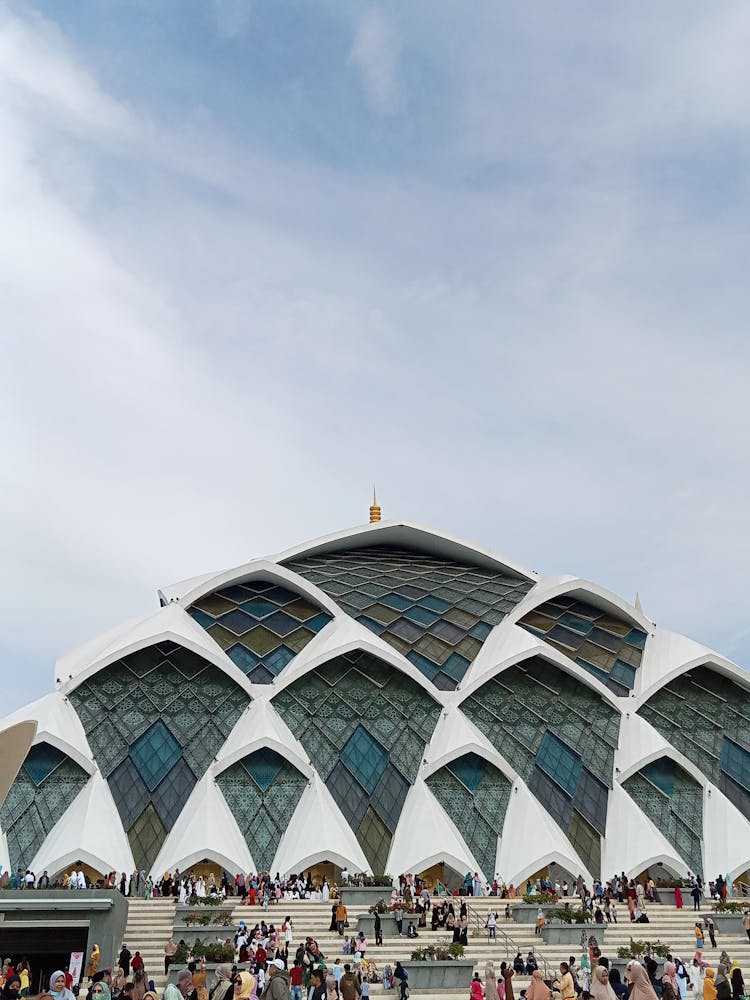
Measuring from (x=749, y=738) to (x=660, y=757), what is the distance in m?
5.44

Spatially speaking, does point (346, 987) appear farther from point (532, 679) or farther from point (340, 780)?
point (532, 679)

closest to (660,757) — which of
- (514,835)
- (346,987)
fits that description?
(514,835)

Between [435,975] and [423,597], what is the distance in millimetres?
24218

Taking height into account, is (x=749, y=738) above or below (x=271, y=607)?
below

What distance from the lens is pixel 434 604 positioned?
39.3 m

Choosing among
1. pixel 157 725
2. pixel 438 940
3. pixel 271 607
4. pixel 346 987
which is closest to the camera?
pixel 346 987

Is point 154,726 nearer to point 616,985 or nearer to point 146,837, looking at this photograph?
point 146,837

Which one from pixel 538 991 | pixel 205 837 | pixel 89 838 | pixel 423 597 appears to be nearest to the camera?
pixel 538 991

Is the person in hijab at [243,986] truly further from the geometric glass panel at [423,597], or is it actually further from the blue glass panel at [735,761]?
the blue glass panel at [735,761]

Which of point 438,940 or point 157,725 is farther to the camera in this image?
point 157,725

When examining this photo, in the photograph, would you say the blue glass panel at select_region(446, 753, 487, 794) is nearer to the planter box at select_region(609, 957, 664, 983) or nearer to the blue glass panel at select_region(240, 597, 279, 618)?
the blue glass panel at select_region(240, 597, 279, 618)

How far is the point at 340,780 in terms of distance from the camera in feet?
98.0

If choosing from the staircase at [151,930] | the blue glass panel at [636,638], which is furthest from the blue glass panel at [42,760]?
the blue glass panel at [636,638]

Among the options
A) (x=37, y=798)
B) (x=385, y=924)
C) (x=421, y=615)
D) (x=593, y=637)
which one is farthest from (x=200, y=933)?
(x=593, y=637)
